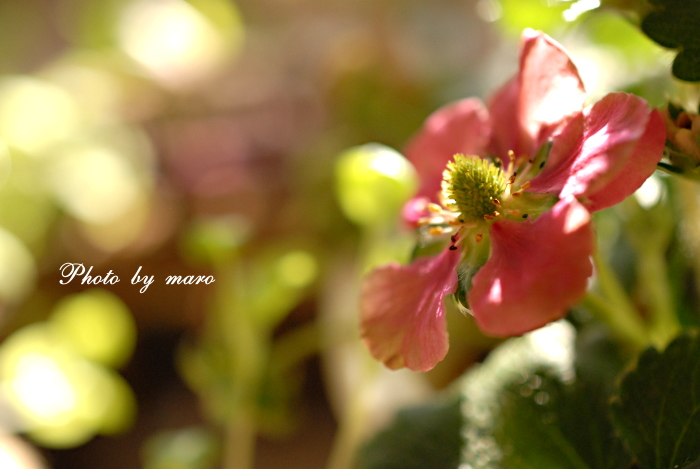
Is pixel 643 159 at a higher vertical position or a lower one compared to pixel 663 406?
higher

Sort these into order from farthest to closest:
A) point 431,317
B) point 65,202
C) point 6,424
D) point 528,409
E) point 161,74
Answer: point 161,74 → point 65,202 → point 6,424 → point 528,409 → point 431,317

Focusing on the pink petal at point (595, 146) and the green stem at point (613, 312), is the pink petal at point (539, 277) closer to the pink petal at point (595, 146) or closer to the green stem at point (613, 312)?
the pink petal at point (595, 146)

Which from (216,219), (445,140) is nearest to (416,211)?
(445,140)

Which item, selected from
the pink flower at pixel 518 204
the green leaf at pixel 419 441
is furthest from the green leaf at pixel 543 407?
the pink flower at pixel 518 204

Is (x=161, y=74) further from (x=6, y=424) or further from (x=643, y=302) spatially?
(x=643, y=302)

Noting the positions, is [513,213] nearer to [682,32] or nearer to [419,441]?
[682,32]

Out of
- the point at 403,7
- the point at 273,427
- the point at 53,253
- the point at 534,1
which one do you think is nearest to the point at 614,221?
the point at 534,1

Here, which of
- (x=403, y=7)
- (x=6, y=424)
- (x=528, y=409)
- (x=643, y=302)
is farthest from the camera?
(x=403, y=7)
